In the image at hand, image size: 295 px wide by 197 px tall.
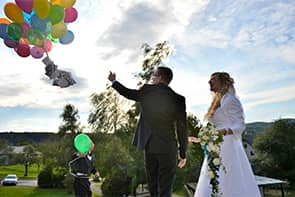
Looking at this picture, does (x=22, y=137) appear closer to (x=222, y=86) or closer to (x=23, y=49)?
(x=23, y=49)

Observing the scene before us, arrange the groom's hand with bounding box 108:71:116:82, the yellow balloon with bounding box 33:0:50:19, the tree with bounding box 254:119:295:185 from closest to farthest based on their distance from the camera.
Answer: the groom's hand with bounding box 108:71:116:82
the yellow balloon with bounding box 33:0:50:19
the tree with bounding box 254:119:295:185

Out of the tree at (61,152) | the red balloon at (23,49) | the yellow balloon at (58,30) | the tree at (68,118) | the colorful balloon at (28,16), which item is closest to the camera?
the colorful balloon at (28,16)

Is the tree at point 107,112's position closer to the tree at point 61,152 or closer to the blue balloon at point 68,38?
the tree at point 61,152

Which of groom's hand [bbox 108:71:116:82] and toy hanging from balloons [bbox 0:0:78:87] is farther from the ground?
toy hanging from balloons [bbox 0:0:78:87]

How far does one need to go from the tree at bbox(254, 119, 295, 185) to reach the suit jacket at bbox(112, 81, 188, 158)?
16.1 metres

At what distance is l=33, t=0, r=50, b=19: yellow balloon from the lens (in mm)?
3330

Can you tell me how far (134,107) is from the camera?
39.6 feet

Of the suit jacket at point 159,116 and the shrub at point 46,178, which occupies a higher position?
the suit jacket at point 159,116

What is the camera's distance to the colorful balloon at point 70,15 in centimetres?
366

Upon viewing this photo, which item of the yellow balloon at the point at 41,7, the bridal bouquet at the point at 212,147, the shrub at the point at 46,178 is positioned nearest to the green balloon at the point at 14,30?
the yellow balloon at the point at 41,7

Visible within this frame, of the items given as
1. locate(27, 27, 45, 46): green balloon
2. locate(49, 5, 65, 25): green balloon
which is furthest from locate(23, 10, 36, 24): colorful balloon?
locate(49, 5, 65, 25): green balloon

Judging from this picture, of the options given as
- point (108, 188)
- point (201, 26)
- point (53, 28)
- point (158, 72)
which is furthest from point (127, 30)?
point (108, 188)

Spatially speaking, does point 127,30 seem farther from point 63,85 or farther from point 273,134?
point 273,134

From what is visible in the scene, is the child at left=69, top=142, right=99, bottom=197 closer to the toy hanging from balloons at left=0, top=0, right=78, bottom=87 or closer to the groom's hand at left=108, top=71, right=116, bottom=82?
Result: the toy hanging from balloons at left=0, top=0, right=78, bottom=87
